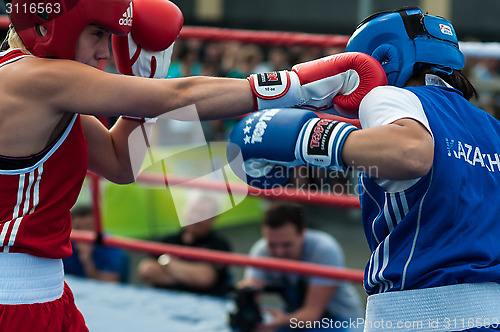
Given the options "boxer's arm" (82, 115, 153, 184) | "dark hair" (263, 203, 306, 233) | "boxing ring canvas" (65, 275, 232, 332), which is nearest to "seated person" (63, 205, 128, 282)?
"boxing ring canvas" (65, 275, 232, 332)

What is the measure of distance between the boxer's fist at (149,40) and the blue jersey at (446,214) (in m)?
0.61

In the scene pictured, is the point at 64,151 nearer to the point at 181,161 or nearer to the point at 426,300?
the point at 426,300

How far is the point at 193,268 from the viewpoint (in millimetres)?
3559

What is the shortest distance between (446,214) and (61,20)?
0.91m

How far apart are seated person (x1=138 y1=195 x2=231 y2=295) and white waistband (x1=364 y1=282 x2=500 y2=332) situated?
6.48ft

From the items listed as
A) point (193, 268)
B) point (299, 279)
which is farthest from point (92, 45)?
point (193, 268)

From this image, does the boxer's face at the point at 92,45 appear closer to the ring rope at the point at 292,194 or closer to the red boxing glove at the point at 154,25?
the red boxing glove at the point at 154,25

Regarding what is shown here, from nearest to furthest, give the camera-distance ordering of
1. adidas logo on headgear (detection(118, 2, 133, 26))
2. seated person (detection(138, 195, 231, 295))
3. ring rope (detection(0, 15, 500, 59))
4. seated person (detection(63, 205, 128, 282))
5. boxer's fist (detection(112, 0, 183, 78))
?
adidas logo on headgear (detection(118, 2, 133, 26)) → boxer's fist (detection(112, 0, 183, 78)) → ring rope (detection(0, 15, 500, 59)) → seated person (detection(138, 195, 231, 295)) → seated person (detection(63, 205, 128, 282))

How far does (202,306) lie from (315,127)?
2044 millimetres

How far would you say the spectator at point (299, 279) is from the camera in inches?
121

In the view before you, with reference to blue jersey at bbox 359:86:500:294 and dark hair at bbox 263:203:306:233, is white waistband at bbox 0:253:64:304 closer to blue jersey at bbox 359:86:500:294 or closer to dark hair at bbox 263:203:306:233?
blue jersey at bbox 359:86:500:294

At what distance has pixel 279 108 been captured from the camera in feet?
4.57

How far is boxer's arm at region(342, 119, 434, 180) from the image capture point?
121 centimetres

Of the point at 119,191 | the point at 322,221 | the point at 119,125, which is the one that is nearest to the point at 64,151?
the point at 119,125
